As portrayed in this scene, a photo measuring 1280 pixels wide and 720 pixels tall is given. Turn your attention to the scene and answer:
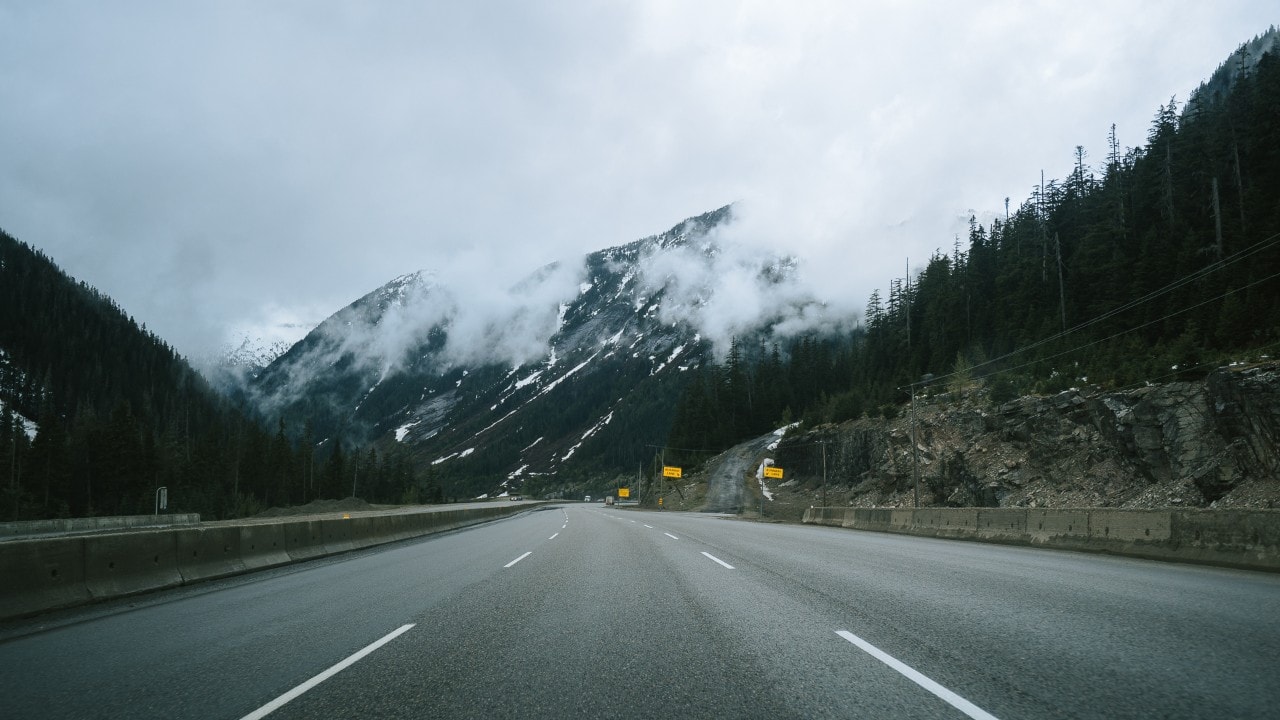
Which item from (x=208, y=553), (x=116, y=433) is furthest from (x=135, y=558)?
(x=116, y=433)

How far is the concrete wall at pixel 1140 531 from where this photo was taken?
35.4 feet

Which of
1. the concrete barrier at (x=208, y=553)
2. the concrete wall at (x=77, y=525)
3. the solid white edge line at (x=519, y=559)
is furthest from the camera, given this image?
the concrete wall at (x=77, y=525)

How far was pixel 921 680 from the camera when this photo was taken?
452 centimetres

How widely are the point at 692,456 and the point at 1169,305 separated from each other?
7832 cm

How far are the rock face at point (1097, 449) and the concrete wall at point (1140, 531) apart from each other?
686 inches

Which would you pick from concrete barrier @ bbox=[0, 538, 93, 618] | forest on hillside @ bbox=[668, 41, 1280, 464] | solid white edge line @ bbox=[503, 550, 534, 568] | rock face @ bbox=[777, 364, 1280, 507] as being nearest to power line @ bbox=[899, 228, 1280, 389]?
forest on hillside @ bbox=[668, 41, 1280, 464]

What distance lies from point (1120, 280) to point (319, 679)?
7240 centimetres

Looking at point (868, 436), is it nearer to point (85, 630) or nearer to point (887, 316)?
point (887, 316)

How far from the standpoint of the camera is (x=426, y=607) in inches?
311

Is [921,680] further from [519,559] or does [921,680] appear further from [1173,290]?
[1173,290]

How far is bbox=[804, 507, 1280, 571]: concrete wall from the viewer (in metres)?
10.8

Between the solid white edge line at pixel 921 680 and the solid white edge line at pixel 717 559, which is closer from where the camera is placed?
the solid white edge line at pixel 921 680

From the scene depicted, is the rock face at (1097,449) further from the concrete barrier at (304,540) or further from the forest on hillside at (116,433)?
the forest on hillside at (116,433)

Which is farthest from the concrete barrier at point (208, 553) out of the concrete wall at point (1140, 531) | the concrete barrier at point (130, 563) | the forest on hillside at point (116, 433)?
the forest on hillside at point (116, 433)
